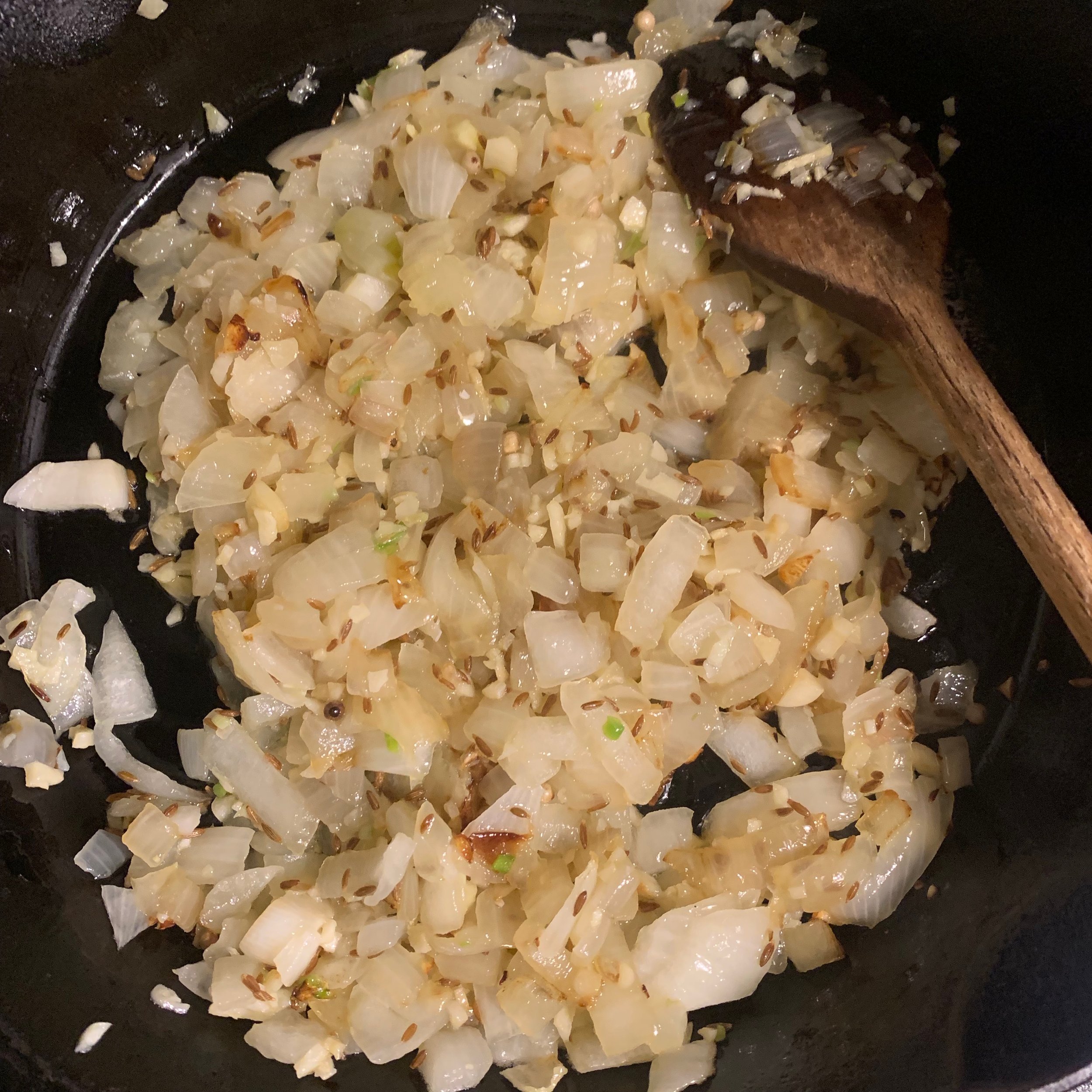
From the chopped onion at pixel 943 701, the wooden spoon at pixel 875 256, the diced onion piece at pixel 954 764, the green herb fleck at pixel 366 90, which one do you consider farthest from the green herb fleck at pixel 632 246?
the diced onion piece at pixel 954 764

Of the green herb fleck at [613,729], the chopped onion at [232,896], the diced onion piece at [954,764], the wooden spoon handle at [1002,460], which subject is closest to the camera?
the wooden spoon handle at [1002,460]

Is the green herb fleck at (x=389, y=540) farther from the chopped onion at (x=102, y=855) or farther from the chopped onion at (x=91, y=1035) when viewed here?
the chopped onion at (x=91, y=1035)

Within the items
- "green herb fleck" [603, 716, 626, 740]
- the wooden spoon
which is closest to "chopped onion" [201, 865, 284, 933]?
"green herb fleck" [603, 716, 626, 740]

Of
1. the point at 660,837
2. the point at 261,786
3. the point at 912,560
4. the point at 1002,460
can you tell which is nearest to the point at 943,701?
the point at 912,560

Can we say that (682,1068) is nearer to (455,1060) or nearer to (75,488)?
(455,1060)

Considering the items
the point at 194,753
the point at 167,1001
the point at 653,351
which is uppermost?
the point at 653,351

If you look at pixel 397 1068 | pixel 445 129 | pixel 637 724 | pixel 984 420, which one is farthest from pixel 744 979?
pixel 445 129

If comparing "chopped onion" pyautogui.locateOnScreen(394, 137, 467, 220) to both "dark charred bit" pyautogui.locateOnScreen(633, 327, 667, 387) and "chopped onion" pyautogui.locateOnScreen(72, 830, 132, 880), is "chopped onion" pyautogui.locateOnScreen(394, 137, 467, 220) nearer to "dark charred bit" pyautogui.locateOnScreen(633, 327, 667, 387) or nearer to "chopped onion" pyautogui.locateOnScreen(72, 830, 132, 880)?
"dark charred bit" pyautogui.locateOnScreen(633, 327, 667, 387)
